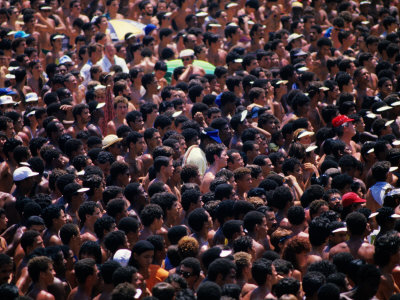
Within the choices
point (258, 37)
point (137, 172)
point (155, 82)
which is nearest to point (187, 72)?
point (155, 82)

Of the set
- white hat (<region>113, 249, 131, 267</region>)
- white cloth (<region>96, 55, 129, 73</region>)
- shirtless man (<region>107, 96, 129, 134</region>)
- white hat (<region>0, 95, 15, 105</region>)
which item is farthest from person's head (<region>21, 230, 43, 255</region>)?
white cloth (<region>96, 55, 129, 73</region>)

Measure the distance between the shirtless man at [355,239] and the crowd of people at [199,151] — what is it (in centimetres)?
2

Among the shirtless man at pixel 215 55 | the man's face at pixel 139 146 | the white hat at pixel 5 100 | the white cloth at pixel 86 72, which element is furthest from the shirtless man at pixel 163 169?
the shirtless man at pixel 215 55

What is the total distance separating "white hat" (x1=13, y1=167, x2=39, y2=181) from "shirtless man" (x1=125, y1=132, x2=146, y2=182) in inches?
71.3

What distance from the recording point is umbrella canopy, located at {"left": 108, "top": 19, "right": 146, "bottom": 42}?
1911 cm

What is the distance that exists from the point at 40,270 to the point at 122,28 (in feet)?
37.7

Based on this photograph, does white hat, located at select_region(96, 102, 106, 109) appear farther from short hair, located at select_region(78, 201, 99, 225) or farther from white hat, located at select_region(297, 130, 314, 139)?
short hair, located at select_region(78, 201, 99, 225)

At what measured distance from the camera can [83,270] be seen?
8633 millimetres

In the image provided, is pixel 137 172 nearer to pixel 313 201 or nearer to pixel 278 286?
pixel 313 201

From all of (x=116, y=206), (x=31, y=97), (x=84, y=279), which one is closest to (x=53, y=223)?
(x=116, y=206)

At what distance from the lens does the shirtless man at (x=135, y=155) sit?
1280 cm

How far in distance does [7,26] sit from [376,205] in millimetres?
10925

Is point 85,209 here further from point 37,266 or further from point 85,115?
point 85,115

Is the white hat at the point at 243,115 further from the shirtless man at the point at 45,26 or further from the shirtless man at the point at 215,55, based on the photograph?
the shirtless man at the point at 45,26
